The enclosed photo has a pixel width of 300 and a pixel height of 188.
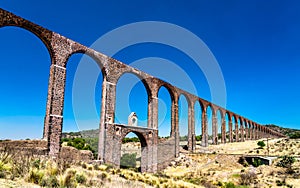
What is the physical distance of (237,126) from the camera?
175 feet

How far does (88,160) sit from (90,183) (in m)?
9.77

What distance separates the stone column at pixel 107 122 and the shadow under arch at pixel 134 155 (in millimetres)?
1381

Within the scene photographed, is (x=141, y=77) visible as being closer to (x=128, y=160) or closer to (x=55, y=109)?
(x=55, y=109)

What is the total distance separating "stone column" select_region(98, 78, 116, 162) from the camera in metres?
18.6

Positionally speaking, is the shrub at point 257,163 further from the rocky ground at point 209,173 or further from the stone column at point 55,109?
the stone column at point 55,109

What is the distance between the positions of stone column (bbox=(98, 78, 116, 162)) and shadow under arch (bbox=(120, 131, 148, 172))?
1.38 meters

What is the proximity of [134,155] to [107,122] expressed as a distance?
60.4 ft

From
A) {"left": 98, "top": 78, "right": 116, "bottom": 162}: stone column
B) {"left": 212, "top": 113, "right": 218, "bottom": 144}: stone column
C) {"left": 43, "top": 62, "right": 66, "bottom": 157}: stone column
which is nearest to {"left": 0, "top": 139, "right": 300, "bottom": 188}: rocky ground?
{"left": 98, "top": 78, "right": 116, "bottom": 162}: stone column

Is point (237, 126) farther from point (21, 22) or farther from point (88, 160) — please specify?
point (21, 22)

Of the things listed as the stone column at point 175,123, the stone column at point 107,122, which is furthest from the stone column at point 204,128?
the stone column at point 107,122

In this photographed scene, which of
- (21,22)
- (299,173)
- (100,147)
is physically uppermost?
(21,22)

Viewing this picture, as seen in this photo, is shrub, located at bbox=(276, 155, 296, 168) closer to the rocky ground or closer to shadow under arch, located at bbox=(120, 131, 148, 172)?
the rocky ground

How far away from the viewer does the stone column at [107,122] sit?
18.6 metres

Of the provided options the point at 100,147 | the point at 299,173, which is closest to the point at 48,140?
the point at 100,147
